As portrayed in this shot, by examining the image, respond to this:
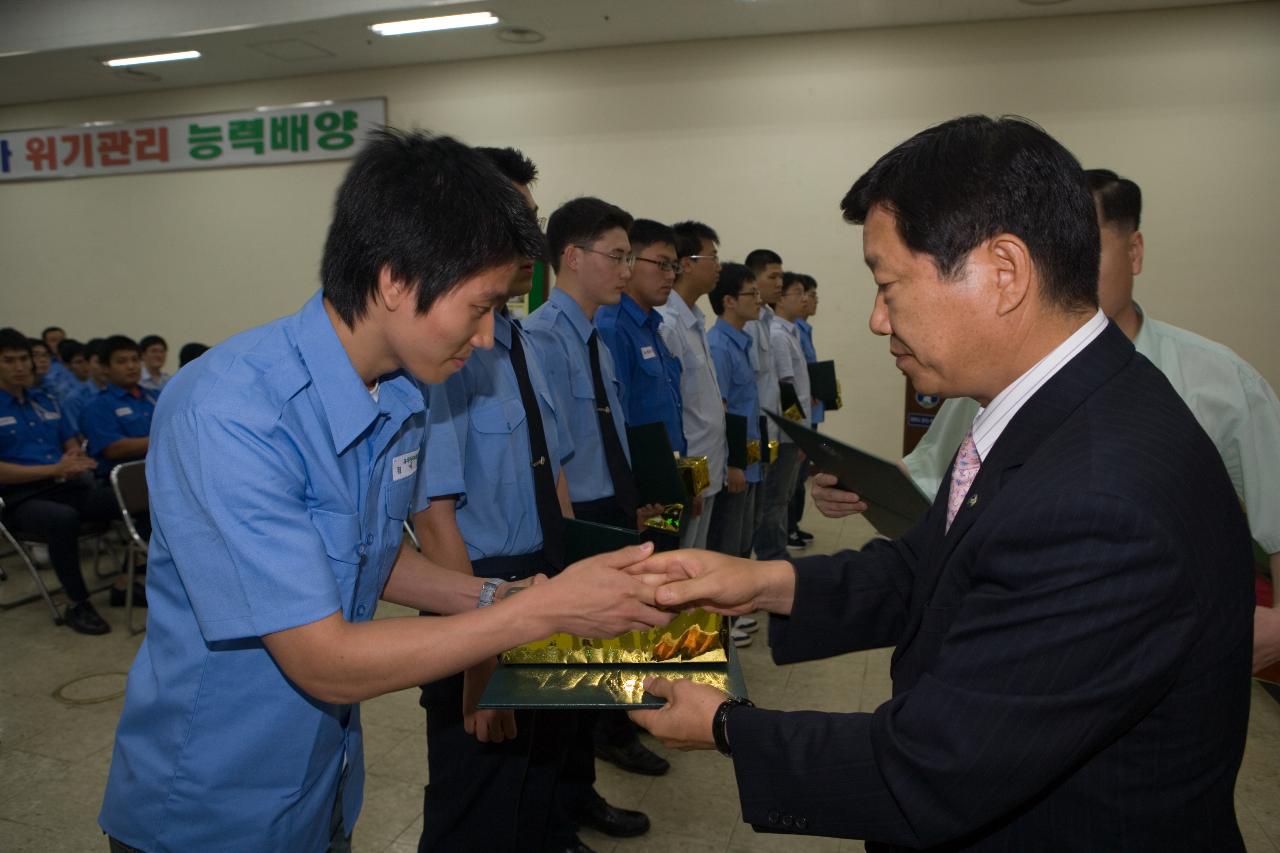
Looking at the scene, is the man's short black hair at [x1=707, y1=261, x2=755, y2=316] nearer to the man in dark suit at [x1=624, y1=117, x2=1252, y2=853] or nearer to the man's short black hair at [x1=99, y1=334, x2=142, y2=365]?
the man's short black hair at [x1=99, y1=334, x2=142, y2=365]

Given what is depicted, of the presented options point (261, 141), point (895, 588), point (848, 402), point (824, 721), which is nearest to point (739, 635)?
point (895, 588)

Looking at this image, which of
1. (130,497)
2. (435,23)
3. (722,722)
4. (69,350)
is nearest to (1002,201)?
(722,722)

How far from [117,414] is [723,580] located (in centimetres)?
479

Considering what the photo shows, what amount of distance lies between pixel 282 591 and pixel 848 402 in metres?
6.86

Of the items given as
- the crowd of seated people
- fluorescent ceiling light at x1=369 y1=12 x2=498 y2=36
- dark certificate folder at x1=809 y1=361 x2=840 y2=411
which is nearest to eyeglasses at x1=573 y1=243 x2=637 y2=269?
the crowd of seated people

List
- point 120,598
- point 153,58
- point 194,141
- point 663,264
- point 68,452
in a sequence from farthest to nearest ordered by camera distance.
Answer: point 194,141
point 153,58
point 68,452
point 120,598
point 663,264

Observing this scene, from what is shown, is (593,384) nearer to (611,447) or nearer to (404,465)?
(611,447)

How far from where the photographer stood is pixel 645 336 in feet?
11.4

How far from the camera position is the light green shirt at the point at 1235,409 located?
171 centimetres

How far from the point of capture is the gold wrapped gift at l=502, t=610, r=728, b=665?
1.43m

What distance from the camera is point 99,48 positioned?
7.45 meters

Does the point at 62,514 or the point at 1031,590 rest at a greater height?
the point at 1031,590

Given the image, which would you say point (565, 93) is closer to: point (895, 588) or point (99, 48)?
point (99, 48)

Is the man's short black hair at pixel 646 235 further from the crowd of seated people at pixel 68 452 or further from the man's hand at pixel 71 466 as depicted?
the man's hand at pixel 71 466
